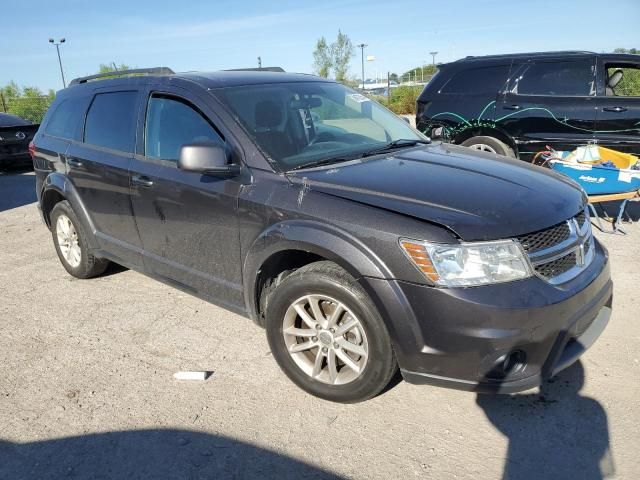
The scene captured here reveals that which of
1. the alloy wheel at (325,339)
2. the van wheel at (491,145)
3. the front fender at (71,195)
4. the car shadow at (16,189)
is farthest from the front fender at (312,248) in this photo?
the car shadow at (16,189)

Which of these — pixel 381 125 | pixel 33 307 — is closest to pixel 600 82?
pixel 381 125

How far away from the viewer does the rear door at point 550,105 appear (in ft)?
22.4

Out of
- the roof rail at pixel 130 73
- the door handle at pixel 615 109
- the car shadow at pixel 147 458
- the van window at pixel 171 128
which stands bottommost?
the car shadow at pixel 147 458

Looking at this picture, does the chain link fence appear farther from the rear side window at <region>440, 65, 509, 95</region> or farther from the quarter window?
the quarter window

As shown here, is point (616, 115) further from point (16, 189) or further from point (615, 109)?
point (16, 189)

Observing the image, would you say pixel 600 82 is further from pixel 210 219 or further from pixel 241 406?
pixel 241 406

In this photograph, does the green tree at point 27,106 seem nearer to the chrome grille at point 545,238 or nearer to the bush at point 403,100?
the bush at point 403,100

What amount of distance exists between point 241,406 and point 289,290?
710mm

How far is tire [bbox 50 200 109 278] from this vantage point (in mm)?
4652

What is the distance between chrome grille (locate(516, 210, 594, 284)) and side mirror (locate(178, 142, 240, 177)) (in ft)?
5.38

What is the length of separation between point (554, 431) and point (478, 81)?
5.91 m

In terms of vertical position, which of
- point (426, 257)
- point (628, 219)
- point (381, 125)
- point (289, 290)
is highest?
point (381, 125)

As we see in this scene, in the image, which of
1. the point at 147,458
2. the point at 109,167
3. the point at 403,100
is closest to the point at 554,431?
the point at 147,458

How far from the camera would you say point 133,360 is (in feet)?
11.3
